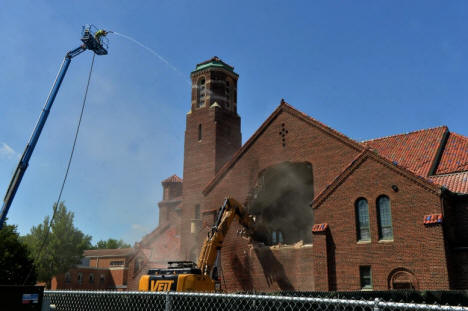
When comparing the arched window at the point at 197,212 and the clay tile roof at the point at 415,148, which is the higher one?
→ the clay tile roof at the point at 415,148

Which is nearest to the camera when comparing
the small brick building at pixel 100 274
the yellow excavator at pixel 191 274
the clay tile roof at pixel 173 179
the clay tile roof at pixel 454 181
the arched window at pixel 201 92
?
the yellow excavator at pixel 191 274

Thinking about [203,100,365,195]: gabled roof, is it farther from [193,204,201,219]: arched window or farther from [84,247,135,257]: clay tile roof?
[84,247,135,257]: clay tile roof

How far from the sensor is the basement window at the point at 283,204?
32844mm

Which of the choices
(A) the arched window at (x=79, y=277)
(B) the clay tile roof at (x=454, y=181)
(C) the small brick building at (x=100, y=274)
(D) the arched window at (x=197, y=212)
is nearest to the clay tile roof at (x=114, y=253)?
(C) the small brick building at (x=100, y=274)

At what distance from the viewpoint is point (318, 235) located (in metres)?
26.5

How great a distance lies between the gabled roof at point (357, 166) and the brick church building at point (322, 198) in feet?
0.19

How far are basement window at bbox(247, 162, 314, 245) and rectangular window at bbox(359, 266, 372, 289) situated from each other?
9205 millimetres

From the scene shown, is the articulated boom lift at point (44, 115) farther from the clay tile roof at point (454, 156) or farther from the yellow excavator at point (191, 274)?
the clay tile roof at point (454, 156)

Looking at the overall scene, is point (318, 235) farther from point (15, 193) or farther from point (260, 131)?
point (15, 193)

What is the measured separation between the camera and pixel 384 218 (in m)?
24.8

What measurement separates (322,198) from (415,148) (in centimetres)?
768

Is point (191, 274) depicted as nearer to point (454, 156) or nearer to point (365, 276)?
point (365, 276)

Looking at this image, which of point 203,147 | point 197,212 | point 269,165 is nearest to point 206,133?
point 203,147

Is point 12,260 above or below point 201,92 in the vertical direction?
below
